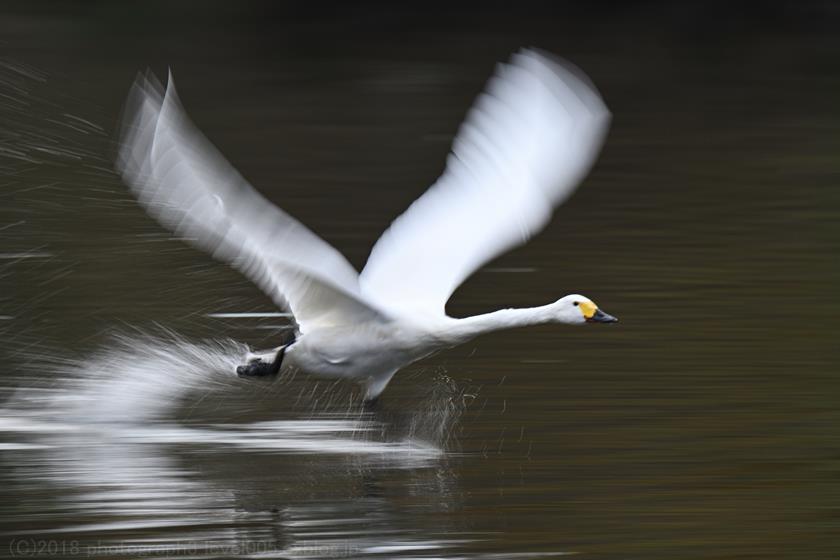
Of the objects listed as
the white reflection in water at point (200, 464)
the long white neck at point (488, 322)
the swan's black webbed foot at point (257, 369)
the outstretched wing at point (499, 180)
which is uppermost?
the outstretched wing at point (499, 180)

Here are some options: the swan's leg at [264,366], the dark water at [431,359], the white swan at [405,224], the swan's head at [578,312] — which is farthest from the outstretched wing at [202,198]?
the swan's head at [578,312]

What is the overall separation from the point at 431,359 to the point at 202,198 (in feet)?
10.5

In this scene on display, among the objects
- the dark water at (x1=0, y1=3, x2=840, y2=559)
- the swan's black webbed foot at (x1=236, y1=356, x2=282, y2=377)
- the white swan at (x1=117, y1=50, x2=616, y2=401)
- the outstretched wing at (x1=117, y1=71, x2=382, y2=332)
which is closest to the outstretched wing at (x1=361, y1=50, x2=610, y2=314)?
the white swan at (x1=117, y1=50, x2=616, y2=401)

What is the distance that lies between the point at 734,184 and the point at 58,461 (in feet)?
28.0

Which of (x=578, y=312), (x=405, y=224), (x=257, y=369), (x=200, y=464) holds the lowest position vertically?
(x=200, y=464)

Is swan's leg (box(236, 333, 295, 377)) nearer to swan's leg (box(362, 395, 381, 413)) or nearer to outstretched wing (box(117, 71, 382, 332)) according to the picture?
swan's leg (box(362, 395, 381, 413))

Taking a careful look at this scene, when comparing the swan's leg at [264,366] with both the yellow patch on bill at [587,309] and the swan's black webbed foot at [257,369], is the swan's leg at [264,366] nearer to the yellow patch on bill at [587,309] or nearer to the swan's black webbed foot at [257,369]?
the swan's black webbed foot at [257,369]

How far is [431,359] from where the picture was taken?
11086 mm

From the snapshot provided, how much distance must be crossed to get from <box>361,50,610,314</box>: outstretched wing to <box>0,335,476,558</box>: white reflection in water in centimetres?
75

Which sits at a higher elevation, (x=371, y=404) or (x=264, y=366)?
(x=264, y=366)

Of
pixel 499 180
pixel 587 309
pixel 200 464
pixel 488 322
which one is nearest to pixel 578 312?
pixel 587 309

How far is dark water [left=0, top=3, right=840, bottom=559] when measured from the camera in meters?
8.29

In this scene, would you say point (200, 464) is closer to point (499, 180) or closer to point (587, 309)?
point (587, 309)

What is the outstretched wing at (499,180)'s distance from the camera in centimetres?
970
